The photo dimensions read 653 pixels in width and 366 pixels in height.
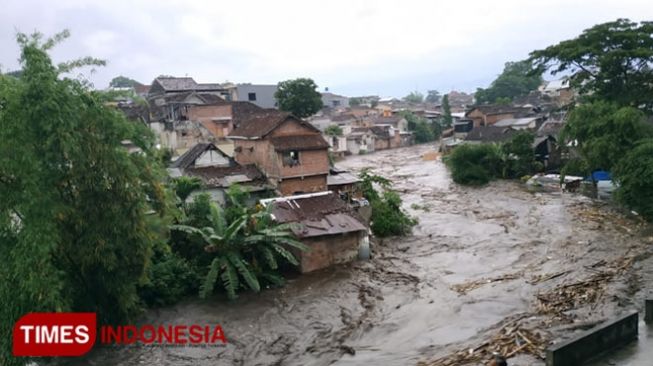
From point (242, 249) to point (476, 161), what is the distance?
26490 mm

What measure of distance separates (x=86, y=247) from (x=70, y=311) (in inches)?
60.1

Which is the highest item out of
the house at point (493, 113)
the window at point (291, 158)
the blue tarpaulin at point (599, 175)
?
the house at point (493, 113)

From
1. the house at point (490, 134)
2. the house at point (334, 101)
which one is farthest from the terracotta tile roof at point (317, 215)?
the house at point (334, 101)

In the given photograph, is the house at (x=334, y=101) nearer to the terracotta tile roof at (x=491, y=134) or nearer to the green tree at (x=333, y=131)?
the green tree at (x=333, y=131)

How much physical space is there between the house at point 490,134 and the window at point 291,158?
2839 cm

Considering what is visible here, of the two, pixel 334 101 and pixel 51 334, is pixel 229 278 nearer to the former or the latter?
pixel 51 334

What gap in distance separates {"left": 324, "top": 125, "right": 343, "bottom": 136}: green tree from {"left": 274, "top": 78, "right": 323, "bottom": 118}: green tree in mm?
8993

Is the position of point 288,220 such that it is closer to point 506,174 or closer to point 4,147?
point 4,147

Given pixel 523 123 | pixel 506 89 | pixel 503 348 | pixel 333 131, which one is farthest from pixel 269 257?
pixel 506 89

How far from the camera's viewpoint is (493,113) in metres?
63.0

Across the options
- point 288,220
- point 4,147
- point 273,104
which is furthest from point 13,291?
point 273,104

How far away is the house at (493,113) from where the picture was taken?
62.1 m

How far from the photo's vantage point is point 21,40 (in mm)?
10914

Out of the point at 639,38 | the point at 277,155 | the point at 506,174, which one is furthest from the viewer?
the point at 506,174
